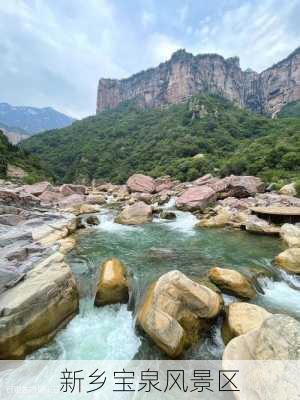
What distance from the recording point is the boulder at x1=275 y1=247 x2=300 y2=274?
722 cm

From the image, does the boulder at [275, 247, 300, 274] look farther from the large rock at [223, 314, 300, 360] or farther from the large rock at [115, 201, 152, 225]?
the large rock at [115, 201, 152, 225]

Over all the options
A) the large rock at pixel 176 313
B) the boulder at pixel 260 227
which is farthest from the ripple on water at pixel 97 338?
the boulder at pixel 260 227

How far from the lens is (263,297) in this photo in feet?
20.1

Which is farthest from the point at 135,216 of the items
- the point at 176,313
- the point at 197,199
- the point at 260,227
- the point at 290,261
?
the point at 176,313

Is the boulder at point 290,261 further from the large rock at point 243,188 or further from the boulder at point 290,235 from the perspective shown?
the large rock at point 243,188

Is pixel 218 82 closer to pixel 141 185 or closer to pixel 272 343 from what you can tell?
pixel 141 185

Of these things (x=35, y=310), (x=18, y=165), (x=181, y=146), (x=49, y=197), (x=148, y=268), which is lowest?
(x=148, y=268)

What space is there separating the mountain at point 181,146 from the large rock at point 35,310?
2368cm

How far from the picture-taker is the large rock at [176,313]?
14.0ft

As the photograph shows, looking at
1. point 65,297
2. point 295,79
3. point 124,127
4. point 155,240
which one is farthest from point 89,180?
point 295,79

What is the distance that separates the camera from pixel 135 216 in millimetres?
14969

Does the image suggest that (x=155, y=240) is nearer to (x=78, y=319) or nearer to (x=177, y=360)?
(x=78, y=319)

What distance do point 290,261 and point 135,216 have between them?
9392 mm

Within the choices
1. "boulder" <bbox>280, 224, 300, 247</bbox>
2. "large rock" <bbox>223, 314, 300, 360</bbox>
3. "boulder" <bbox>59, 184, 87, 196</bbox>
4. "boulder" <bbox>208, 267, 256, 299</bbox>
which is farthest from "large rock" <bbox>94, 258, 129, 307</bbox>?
"boulder" <bbox>59, 184, 87, 196</bbox>
